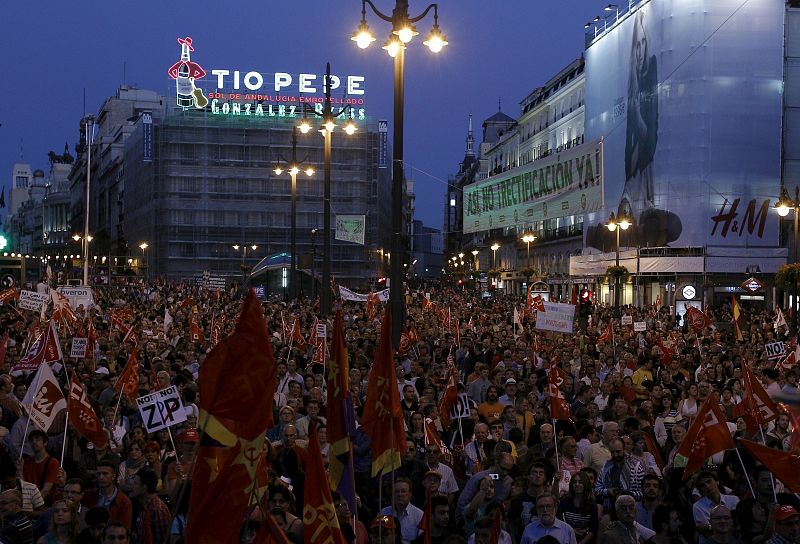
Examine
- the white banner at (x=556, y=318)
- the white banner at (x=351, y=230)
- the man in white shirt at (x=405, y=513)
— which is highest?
the white banner at (x=351, y=230)

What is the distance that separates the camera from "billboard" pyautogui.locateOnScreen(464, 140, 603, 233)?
2314 centimetres

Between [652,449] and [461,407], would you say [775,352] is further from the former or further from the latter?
[461,407]

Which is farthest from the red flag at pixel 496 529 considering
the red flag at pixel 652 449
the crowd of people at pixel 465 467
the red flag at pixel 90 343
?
the red flag at pixel 90 343

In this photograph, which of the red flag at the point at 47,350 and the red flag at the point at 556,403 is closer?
the red flag at the point at 556,403

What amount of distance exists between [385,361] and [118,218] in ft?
372

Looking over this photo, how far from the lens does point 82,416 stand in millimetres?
10609

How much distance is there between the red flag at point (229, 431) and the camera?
5.62 metres

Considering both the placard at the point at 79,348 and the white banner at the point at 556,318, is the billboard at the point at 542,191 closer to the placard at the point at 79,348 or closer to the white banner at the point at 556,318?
the white banner at the point at 556,318

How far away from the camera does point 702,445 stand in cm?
941

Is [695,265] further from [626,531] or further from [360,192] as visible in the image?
[626,531]

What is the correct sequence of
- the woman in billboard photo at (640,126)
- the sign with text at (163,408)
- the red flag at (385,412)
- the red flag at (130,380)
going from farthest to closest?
the woman in billboard photo at (640,126), the red flag at (130,380), the sign with text at (163,408), the red flag at (385,412)

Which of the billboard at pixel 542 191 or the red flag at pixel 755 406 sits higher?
the billboard at pixel 542 191

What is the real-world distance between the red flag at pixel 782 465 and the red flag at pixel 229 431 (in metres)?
4.54

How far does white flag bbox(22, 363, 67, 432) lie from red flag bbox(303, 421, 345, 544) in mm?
4614
